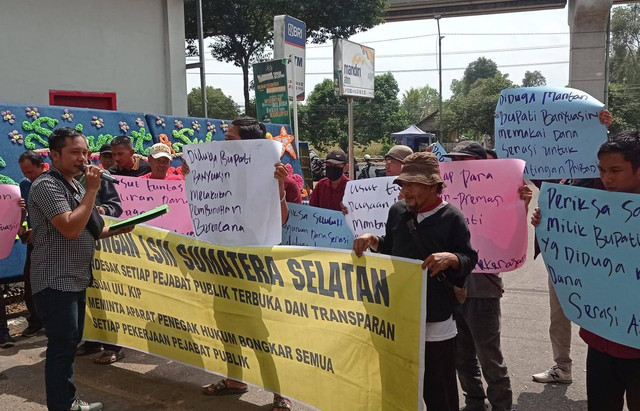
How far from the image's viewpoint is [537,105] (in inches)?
156

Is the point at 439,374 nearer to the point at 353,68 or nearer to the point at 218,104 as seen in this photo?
the point at 353,68

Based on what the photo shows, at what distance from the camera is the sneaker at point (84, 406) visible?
145 inches

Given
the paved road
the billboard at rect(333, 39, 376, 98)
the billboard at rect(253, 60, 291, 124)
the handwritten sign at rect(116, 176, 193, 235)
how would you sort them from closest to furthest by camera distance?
the paved road
the handwritten sign at rect(116, 176, 193, 235)
the billboard at rect(333, 39, 376, 98)
the billboard at rect(253, 60, 291, 124)

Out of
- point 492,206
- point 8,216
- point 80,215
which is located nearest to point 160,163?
point 8,216

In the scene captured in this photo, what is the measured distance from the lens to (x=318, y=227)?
192 inches

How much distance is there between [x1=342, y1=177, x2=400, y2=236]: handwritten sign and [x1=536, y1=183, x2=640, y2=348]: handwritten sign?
1.16m

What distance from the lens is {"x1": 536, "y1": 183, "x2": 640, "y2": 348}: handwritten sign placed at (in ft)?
8.34

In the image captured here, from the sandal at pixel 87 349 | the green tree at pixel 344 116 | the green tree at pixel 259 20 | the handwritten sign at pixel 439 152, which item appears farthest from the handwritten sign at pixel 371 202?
the green tree at pixel 344 116

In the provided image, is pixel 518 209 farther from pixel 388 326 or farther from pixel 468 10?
pixel 468 10

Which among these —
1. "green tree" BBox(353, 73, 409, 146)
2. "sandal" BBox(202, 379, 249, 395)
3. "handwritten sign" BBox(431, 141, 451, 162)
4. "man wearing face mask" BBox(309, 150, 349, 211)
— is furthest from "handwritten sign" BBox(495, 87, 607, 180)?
"green tree" BBox(353, 73, 409, 146)

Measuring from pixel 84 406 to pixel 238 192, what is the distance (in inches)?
70.5

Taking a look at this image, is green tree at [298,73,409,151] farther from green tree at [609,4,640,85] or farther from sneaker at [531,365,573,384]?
sneaker at [531,365,573,384]

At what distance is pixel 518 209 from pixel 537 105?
950mm

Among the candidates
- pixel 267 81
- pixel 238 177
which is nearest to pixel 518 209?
pixel 238 177
